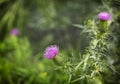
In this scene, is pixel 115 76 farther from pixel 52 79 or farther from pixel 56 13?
pixel 56 13

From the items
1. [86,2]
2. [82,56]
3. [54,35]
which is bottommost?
[54,35]

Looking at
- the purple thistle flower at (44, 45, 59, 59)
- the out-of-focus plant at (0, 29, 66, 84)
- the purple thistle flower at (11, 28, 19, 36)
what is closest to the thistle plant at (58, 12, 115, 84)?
the purple thistle flower at (44, 45, 59, 59)

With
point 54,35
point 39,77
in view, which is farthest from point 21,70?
point 54,35

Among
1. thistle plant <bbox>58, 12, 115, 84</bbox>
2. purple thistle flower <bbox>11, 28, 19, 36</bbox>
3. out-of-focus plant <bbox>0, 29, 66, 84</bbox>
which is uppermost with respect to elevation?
thistle plant <bbox>58, 12, 115, 84</bbox>

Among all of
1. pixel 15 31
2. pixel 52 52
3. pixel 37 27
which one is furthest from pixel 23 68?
pixel 52 52

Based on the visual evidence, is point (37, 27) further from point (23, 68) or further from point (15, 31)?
point (23, 68)

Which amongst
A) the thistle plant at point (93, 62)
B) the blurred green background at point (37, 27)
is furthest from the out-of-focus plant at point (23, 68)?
the thistle plant at point (93, 62)

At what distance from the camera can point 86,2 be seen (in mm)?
3211

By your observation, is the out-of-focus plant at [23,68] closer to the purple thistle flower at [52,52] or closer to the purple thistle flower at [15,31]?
the purple thistle flower at [15,31]

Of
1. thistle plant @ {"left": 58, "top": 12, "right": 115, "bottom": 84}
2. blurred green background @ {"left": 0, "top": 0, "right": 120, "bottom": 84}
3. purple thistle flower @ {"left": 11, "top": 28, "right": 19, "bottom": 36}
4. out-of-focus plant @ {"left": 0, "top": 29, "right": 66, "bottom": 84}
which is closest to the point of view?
thistle plant @ {"left": 58, "top": 12, "right": 115, "bottom": 84}

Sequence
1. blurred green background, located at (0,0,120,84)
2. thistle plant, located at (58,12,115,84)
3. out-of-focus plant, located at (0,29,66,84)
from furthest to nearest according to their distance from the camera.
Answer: blurred green background, located at (0,0,120,84) → out-of-focus plant, located at (0,29,66,84) → thistle plant, located at (58,12,115,84)

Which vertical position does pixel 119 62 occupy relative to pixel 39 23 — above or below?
above

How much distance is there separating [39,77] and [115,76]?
73 centimetres

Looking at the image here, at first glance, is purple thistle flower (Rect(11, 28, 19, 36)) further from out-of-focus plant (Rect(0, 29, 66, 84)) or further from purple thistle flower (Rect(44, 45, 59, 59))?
purple thistle flower (Rect(44, 45, 59, 59))
